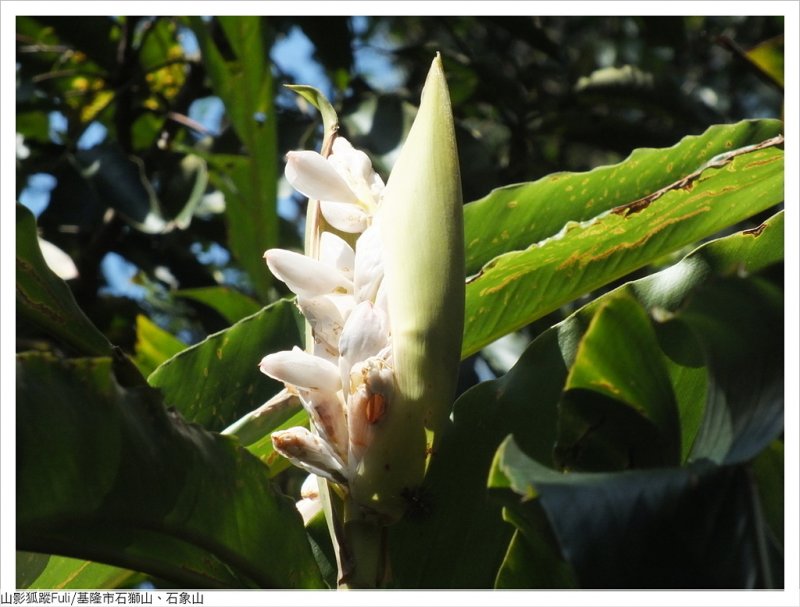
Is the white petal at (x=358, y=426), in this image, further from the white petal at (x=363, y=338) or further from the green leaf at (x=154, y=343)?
the green leaf at (x=154, y=343)

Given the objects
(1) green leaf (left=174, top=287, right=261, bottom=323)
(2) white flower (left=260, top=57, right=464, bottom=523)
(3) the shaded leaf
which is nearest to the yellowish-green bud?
(2) white flower (left=260, top=57, right=464, bottom=523)

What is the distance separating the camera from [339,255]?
56cm

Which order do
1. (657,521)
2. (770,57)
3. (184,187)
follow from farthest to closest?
(184,187), (770,57), (657,521)

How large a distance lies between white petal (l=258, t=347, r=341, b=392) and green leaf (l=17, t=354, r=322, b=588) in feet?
0.18

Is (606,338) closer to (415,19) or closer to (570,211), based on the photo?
Result: (570,211)

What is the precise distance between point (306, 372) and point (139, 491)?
11 cm

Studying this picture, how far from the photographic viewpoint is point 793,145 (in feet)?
2.36

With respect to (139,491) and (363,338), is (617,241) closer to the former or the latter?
(363,338)

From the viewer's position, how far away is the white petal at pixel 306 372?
0.52 m

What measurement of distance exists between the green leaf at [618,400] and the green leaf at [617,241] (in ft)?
0.72

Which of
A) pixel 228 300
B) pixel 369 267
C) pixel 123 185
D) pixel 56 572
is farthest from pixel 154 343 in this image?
pixel 369 267

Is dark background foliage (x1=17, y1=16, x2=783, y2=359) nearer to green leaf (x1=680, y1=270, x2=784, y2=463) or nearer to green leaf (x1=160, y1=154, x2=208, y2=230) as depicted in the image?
green leaf (x1=160, y1=154, x2=208, y2=230)

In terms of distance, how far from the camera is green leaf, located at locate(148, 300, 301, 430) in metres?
0.80

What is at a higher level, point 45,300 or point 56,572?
point 45,300
